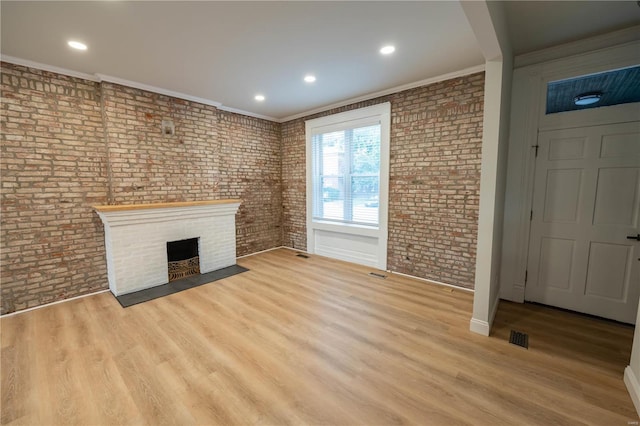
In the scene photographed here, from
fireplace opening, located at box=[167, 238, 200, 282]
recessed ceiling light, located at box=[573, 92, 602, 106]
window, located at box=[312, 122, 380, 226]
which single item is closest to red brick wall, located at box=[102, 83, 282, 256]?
fireplace opening, located at box=[167, 238, 200, 282]

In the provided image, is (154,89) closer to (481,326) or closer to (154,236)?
(154,236)

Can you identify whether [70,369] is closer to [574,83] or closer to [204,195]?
[204,195]

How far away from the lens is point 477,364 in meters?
2.10

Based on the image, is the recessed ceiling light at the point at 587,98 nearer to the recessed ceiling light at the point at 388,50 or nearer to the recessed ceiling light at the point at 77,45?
the recessed ceiling light at the point at 388,50

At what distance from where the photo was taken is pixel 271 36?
2490 mm

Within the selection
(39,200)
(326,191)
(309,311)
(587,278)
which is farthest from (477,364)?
(39,200)

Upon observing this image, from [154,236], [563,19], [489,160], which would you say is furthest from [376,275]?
[563,19]

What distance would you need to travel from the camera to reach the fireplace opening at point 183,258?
4.07m

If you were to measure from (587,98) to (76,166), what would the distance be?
615 cm

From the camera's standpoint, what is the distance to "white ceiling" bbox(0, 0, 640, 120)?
2.11 meters

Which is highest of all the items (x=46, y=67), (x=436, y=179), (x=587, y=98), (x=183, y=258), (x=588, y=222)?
(x=46, y=67)

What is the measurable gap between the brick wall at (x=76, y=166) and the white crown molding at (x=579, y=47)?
4620 mm

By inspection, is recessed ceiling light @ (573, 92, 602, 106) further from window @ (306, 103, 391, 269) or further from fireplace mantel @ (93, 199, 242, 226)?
fireplace mantel @ (93, 199, 242, 226)

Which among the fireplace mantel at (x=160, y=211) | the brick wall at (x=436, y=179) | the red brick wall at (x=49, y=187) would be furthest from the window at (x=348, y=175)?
the red brick wall at (x=49, y=187)
